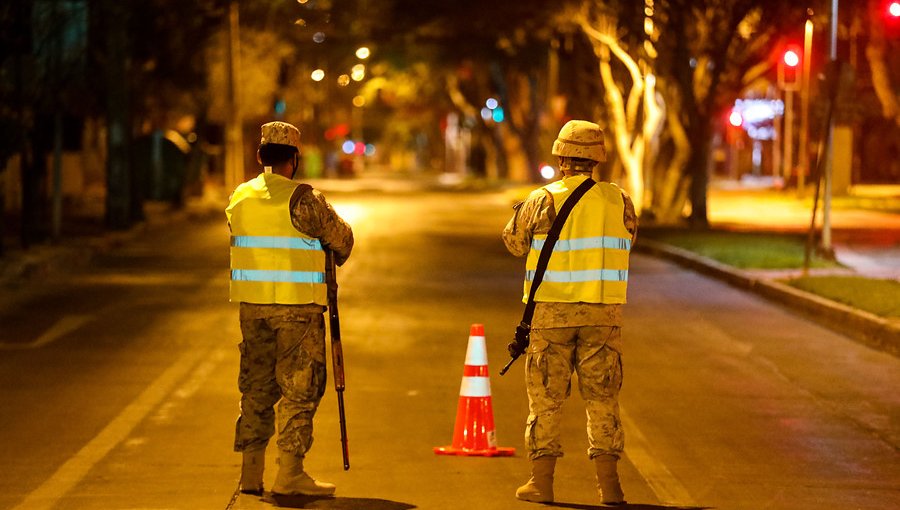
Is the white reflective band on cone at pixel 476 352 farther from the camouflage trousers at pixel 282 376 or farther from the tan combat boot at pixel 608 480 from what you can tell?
the tan combat boot at pixel 608 480

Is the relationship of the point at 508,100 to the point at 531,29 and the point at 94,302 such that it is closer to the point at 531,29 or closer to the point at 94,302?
the point at 531,29

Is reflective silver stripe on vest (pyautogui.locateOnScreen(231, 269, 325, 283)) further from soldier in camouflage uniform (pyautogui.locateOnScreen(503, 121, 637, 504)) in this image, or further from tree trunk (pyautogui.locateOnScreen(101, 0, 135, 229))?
tree trunk (pyautogui.locateOnScreen(101, 0, 135, 229))

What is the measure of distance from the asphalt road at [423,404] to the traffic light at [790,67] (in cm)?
3292

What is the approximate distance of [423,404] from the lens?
10.8m

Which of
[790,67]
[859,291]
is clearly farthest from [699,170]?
[790,67]

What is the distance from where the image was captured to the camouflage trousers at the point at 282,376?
299 inches

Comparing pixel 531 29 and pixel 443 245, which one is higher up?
pixel 531 29

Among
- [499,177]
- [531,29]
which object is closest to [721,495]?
[531,29]

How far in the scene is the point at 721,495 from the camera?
7.99 m

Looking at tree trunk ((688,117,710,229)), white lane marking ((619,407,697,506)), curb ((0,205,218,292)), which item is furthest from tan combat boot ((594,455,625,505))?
tree trunk ((688,117,710,229))

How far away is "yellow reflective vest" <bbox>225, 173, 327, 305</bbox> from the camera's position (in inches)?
299

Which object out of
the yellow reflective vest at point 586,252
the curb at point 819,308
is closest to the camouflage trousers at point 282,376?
the yellow reflective vest at point 586,252

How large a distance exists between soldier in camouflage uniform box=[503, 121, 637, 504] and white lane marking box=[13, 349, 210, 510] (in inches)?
93.2

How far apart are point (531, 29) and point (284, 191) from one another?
3916cm
